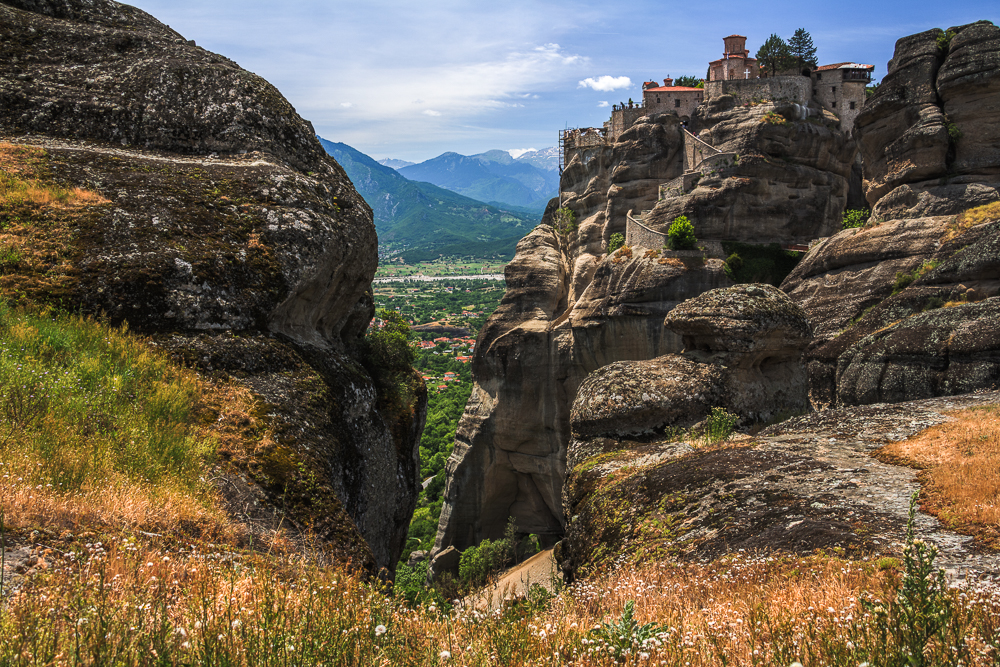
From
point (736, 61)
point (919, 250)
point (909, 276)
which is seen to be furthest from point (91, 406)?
point (736, 61)

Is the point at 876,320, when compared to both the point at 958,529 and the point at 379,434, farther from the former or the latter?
the point at 379,434

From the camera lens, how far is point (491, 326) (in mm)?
39500

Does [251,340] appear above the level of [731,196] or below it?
below

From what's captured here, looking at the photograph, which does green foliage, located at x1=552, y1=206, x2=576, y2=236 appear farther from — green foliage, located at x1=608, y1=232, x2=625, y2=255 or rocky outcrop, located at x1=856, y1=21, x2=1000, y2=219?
rocky outcrop, located at x1=856, y1=21, x2=1000, y2=219

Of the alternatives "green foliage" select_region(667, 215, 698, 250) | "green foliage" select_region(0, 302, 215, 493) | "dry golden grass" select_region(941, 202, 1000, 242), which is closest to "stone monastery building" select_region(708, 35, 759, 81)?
"green foliage" select_region(667, 215, 698, 250)

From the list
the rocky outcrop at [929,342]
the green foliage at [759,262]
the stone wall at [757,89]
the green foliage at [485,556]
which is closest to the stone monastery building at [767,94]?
the stone wall at [757,89]

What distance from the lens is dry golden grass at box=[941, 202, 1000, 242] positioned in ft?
68.9

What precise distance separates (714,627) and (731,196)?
35.1 m

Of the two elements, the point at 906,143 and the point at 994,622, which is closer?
the point at 994,622

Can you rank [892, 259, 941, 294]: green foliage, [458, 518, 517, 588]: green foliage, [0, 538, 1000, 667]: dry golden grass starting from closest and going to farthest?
[0, 538, 1000, 667]: dry golden grass, [892, 259, 941, 294]: green foliage, [458, 518, 517, 588]: green foliage

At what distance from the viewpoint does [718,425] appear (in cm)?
1062

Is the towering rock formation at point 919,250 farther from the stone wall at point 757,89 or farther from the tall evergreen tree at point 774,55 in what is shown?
the tall evergreen tree at point 774,55

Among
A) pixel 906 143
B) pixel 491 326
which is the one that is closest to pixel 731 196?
pixel 906 143

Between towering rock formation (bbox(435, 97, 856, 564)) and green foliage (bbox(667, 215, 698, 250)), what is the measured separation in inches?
33.2
